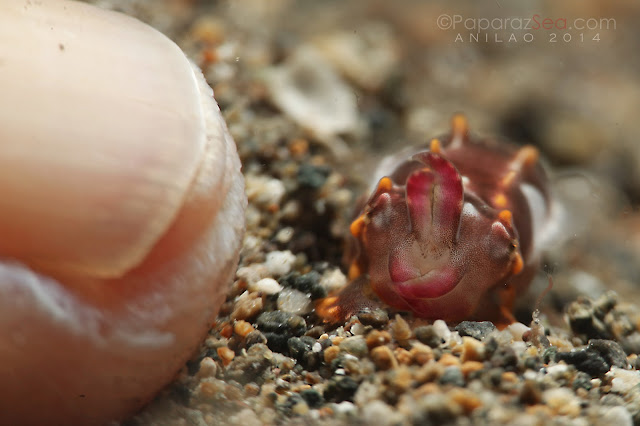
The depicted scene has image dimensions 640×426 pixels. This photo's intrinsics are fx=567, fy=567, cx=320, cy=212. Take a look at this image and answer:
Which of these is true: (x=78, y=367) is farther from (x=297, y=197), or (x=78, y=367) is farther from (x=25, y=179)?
(x=297, y=197)

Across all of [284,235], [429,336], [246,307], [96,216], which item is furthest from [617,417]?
[96,216]

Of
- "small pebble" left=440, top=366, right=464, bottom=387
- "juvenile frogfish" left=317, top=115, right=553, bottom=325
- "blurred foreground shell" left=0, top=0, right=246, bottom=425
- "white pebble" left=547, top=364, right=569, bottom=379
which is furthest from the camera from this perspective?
→ "juvenile frogfish" left=317, top=115, right=553, bottom=325

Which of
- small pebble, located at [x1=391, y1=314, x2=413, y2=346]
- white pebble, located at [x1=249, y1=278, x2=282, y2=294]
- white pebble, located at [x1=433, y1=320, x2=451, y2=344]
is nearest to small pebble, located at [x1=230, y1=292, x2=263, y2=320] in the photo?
white pebble, located at [x1=249, y1=278, x2=282, y2=294]

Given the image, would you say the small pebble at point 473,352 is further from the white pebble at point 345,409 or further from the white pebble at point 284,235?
the white pebble at point 284,235

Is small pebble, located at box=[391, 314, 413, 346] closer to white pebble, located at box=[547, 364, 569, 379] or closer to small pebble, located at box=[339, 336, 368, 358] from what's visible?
small pebble, located at box=[339, 336, 368, 358]

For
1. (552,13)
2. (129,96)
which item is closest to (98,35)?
(129,96)

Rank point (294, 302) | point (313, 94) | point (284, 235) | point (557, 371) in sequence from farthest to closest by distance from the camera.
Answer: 1. point (313, 94)
2. point (284, 235)
3. point (294, 302)
4. point (557, 371)

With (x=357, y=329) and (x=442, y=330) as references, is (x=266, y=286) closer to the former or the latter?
(x=357, y=329)
